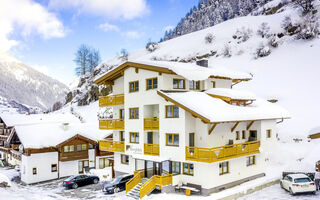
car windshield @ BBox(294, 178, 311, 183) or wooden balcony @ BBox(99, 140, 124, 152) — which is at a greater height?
wooden balcony @ BBox(99, 140, 124, 152)

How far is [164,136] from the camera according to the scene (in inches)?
1000

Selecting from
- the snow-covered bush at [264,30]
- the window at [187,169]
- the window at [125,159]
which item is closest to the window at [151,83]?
the window at [187,169]

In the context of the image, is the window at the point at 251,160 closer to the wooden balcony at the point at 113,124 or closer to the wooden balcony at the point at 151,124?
the wooden balcony at the point at 151,124

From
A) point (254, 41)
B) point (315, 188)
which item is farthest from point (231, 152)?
point (254, 41)

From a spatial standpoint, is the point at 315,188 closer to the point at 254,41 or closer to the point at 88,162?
the point at 88,162

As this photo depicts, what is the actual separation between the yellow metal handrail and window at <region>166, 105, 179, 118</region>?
524cm

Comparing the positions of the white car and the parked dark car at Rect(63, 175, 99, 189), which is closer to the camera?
the white car

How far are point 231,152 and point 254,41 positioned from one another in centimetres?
5431

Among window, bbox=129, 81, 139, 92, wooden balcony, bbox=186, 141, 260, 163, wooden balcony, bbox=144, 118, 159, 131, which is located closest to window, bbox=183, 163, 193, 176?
wooden balcony, bbox=186, 141, 260, 163

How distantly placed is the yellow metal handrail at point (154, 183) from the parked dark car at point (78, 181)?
10399 millimetres

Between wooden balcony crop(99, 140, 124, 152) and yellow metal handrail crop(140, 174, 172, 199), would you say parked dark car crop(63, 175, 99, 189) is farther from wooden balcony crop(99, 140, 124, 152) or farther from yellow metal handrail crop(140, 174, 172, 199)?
yellow metal handrail crop(140, 174, 172, 199)

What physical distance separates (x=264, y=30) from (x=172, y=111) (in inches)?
2325

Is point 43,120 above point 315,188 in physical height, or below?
above

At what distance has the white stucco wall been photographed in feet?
116
